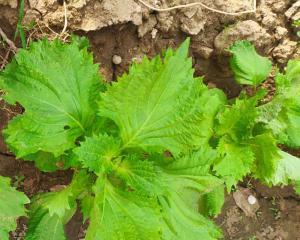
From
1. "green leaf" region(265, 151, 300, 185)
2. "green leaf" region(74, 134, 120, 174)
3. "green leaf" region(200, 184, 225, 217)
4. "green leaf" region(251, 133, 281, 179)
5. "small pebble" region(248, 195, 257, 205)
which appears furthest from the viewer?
"small pebble" region(248, 195, 257, 205)

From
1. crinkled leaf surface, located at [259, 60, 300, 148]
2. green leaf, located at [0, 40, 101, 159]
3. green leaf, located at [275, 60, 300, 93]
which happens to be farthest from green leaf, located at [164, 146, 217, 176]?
green leaf, located at [275, 60, 300, 93]

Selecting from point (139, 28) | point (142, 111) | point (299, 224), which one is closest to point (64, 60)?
point (142, 111)

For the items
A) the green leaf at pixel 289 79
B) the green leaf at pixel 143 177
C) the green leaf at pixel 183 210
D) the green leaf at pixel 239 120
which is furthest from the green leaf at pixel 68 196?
the green leaf at pixel 289 79

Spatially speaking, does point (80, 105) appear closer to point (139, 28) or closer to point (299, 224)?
point (139, 28)

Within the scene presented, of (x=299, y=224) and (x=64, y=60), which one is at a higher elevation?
(x=64, y=60)

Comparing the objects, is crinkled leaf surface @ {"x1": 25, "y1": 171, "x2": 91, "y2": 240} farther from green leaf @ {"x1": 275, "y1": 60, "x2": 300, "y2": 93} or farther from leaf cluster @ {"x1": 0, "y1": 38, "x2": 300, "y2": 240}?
green leaf @ {"x1": 275, "y1": 60, "x2": 300, "y2": 93}

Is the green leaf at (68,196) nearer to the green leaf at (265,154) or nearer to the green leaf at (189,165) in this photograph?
the green leaf at (189,165)
